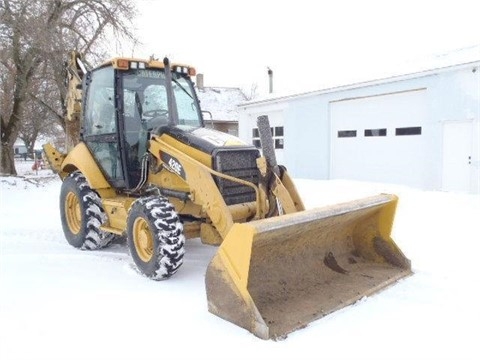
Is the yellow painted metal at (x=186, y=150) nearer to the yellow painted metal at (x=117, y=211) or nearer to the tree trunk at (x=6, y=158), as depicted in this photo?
the yellow painted metal at (x=117, y=211)

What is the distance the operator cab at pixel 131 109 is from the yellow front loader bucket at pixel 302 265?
6.48ft

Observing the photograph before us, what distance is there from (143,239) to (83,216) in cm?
147

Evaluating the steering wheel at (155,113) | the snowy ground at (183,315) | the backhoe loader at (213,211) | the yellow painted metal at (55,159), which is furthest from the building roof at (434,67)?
the yellow painted metal at (55,159)

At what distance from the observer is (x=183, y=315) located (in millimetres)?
3650

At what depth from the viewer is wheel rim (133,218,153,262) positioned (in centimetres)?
454

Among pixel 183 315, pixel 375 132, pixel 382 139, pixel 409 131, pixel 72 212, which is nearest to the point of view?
pixel 183 315

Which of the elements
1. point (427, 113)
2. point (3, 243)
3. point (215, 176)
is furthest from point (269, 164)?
point (427, 113)

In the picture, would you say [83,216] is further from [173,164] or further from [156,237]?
[156,237]

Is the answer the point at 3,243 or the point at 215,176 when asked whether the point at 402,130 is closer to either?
the point at 215,176

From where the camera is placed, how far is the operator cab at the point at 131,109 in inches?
206

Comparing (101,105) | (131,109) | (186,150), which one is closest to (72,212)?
(101,105)

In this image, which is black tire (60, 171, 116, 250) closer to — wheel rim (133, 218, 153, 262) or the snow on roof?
wheel rim (133, 218, 153, 262)

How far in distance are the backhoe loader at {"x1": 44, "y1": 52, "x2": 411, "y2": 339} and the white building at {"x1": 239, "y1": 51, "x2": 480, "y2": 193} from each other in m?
7.50

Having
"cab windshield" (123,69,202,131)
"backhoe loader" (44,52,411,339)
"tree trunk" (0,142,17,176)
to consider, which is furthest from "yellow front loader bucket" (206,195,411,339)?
"tree trunk" (0,142,17,176)
